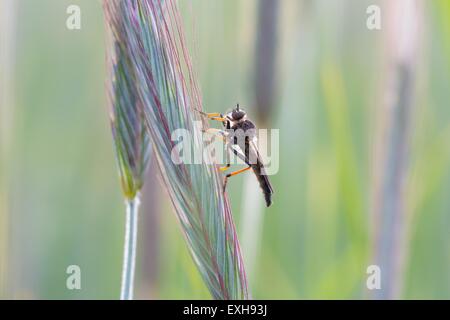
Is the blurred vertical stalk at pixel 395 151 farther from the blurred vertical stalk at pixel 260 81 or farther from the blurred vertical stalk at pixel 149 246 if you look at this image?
the blurred vertical stalk at pixel 149 246

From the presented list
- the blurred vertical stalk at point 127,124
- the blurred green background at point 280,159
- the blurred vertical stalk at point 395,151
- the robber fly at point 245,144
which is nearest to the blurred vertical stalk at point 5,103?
the blurred green background at point 280,159

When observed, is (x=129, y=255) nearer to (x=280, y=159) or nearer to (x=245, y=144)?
(x=245, y=144)

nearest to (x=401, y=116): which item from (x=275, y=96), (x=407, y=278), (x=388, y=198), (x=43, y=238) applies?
(x=388, y=198)

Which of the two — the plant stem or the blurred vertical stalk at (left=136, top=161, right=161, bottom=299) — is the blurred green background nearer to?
the blurred vertical stalk at (left=136, top=161, right=161, bottom=299)

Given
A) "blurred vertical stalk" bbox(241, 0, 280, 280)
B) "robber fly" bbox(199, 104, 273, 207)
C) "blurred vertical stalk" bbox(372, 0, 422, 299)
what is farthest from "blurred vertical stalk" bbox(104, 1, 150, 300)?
"blurred vertical stalk" bbox(372, 0, 422, 299)

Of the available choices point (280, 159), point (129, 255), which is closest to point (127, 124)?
point (129, 255)
